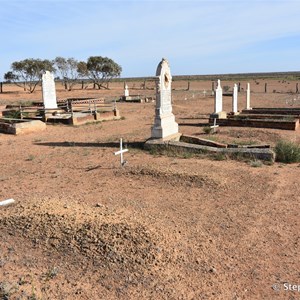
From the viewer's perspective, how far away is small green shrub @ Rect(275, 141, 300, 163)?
859 centimetres

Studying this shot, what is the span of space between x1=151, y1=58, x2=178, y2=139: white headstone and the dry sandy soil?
8.04 feet

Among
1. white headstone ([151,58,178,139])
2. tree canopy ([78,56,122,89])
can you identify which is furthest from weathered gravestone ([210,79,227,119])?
tree canopy ([78,56,122,89])

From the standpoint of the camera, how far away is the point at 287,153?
870 cm

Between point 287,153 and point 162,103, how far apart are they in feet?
13.5

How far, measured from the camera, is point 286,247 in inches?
175

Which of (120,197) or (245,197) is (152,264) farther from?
(245,197)

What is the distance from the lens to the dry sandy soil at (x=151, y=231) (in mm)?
3697

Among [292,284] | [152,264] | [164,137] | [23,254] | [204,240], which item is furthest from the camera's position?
[164,137]

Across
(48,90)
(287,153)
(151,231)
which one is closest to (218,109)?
(287,153)

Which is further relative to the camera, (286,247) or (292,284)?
(286,247)

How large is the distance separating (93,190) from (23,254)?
244 cm

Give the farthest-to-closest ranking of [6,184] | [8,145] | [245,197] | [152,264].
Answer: [8,145]
[6,184]
[245,197]
[152,264]

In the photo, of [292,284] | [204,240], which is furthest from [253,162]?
[292,284]

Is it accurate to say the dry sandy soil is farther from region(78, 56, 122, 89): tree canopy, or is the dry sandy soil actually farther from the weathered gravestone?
region(78, 56, 122, 89): tree canopy
